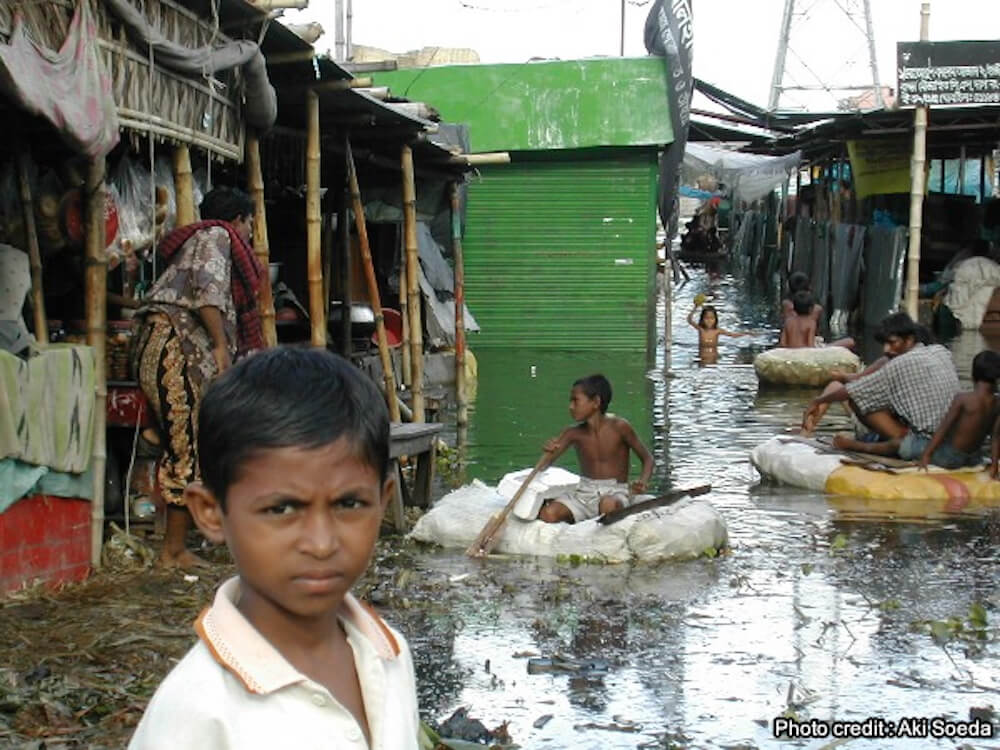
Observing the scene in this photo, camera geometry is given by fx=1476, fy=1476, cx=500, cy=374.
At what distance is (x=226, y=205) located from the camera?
7.03 metres

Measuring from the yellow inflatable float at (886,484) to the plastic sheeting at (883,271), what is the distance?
1162 cm

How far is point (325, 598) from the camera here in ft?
6.55

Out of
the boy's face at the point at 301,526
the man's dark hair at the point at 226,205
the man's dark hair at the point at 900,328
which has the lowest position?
the man's dark hair at the point at 900,328

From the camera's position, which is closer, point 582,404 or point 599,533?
point 599,533

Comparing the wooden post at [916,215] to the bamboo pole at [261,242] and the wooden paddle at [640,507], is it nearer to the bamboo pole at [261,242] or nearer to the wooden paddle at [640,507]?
the wooden paddle at [640,507]

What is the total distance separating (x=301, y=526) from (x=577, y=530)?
5.69 meters

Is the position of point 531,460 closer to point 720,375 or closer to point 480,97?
point 720,375

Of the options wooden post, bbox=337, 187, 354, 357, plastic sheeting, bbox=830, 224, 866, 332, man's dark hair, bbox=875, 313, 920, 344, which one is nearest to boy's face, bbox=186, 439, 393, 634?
man's dark hair, bbox=875, 313, 920, 344

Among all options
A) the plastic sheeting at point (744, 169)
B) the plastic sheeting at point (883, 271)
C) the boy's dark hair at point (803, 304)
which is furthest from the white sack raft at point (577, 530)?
the plastic sheeting at point (744, 169)

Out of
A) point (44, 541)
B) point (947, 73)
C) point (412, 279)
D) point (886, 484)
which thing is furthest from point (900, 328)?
point (947, 73)

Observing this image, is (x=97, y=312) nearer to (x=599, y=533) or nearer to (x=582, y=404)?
(x=599, y=533)

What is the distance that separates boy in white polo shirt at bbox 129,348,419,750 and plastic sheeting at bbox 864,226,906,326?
19832 millimetres

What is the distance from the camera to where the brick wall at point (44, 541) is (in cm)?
597

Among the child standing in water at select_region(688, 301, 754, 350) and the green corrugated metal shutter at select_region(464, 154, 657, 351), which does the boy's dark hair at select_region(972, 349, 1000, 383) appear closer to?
the child standing in water at select_region(688, 301, 754, 350)
